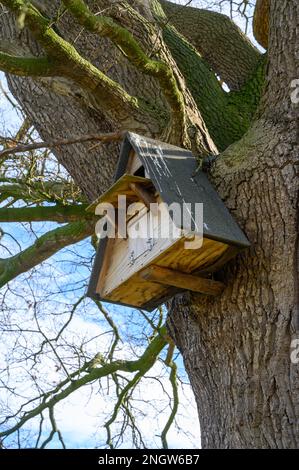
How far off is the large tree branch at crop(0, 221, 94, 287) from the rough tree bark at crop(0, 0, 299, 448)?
13.0 inches

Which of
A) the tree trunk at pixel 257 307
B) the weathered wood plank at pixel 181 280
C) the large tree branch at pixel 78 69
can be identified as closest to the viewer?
the tree trunk at pixel 257 307

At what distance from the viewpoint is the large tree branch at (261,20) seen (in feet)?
14.4

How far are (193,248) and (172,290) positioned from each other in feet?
1.20

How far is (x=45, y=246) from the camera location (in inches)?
154

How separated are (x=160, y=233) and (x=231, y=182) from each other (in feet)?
1.49

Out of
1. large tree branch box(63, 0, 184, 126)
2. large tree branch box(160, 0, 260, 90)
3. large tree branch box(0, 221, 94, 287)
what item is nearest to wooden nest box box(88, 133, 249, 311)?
large tree branch box(63, 0, 184, 126)

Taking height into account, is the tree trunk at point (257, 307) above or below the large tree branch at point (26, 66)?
below

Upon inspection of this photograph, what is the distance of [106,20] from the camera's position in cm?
288

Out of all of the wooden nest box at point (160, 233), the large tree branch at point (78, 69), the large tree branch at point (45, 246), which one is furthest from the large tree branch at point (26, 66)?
the large tree branch at point (45, 246)

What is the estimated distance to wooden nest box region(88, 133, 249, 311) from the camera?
2.59 m

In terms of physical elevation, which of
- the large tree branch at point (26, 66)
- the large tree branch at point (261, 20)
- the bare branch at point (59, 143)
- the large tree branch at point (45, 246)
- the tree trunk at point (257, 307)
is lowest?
the tree trunk at point (257, 307)

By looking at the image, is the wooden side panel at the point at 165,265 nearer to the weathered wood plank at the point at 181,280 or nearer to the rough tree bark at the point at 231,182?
the weathered wood plank at the point at 181,280

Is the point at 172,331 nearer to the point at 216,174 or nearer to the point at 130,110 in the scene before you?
the point at 216,174

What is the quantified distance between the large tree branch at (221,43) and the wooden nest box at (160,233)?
174cm
